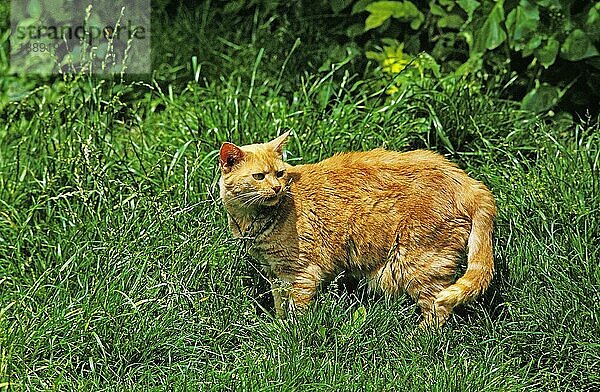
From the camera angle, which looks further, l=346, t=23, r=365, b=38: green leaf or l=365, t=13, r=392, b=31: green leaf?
l=346, t=23, r=365, b=38: green leaf

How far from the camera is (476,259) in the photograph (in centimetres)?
375

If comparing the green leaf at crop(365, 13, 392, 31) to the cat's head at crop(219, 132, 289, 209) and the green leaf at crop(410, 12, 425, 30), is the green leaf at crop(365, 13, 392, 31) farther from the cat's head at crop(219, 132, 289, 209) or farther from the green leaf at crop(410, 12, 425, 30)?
the cat's head at crop(219, 132, 289, 209)

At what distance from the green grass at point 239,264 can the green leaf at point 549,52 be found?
1.07 ft

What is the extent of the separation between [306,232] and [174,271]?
636 mm

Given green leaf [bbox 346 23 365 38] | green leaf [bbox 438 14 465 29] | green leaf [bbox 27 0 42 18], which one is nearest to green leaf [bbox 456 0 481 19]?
green leaf [bbox 438 14 465 29]

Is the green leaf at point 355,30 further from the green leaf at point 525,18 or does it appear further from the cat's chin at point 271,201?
the cat's chin at point 271,201

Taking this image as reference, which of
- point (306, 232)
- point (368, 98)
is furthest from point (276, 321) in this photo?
point (368, 98)

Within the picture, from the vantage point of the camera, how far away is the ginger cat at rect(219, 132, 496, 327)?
3.78 m

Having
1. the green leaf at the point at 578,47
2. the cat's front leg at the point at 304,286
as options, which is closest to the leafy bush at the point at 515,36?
the green leaf at the point at 578,47

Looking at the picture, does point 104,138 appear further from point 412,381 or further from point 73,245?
point 412,381

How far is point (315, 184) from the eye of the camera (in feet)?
13.0

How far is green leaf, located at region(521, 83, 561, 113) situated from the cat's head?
1.98m

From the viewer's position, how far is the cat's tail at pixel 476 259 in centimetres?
368

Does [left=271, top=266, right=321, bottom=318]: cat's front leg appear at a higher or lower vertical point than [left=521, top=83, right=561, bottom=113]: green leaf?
lower
